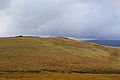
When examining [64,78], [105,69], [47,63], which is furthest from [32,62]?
[105,69]

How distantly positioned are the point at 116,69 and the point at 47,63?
23110 millimetres

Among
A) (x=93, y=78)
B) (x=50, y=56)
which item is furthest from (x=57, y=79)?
(x=50, y=56)

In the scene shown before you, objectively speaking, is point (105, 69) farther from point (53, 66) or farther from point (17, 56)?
point (17, 56)

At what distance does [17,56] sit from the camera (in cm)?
6612

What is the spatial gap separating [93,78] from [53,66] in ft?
55.9

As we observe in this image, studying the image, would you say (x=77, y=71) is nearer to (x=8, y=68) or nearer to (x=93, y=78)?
(x=93, y=78)

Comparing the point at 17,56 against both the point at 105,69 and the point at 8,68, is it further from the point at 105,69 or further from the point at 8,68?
the point at 105,69

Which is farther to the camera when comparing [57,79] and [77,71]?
[77,71]

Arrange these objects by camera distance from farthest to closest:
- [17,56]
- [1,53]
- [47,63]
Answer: [1,53] → [17,56] → [47,63]

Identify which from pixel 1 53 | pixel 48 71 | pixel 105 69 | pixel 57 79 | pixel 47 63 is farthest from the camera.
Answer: pixel 1 53

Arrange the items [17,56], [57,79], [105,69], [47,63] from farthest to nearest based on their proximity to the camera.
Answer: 1. [17,56]
2. [47,63]
3. [105,69]
4. [57,79]

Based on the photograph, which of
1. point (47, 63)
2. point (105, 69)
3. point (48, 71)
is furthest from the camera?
point (47, 63)

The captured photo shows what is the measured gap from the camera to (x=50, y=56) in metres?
68.1

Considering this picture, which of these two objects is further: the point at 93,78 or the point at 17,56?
the point at 17,56
